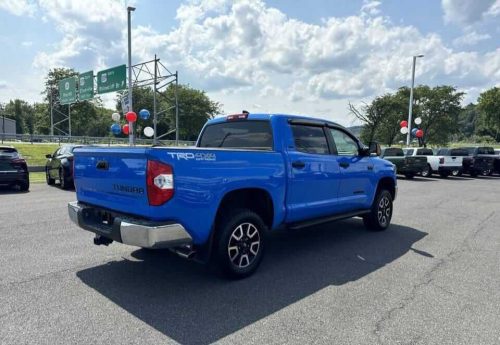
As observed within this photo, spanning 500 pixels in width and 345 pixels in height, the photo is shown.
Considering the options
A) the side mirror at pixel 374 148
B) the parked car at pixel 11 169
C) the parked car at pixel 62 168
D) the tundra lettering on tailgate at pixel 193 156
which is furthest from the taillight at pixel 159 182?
the parked car at pixel 11 169

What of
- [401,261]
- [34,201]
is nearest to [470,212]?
[401,261]

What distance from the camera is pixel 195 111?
7294 cm

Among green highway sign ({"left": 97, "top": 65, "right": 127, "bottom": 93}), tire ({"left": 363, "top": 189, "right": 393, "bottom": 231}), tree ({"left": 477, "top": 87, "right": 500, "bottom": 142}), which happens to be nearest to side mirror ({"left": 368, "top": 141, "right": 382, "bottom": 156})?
tire ({"left": 363, "top": 189, "right": 393, "bottom": 231})

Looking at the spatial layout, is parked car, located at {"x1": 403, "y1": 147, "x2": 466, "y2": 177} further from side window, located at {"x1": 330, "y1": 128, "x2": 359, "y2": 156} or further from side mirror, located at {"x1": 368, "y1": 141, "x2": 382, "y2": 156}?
side window, located at {"x1": 330, "y1": 128, "x2": 359, "y2": 156}

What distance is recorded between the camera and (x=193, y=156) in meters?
3.66

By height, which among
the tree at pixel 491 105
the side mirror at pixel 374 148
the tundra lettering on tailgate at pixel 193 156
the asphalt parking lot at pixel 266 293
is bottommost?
the asphalt parking lot at pixel 266 293

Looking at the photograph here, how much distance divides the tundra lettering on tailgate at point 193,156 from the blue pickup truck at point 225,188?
10mm

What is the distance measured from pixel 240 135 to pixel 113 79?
22.5 metres

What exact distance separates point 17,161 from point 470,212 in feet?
43.3

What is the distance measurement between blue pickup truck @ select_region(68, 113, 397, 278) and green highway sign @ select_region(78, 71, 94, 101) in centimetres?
2616

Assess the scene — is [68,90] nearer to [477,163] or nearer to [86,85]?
[86,85]

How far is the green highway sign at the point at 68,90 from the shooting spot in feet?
103

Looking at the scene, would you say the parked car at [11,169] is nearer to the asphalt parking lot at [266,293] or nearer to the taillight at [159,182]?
the asphalt parking lot at [266,293]

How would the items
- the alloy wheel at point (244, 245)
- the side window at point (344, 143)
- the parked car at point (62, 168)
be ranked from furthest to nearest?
the parked car at point (62, 168)
the side window at point (344, 143)
the alloy wheel at point (244, 245)
